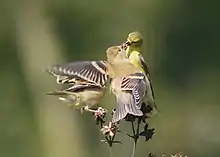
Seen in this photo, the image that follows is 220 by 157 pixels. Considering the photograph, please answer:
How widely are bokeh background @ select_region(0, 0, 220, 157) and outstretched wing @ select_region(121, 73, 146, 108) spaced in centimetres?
296

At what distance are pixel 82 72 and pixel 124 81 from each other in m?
0.08

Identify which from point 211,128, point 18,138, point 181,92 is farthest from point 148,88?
point 181,92

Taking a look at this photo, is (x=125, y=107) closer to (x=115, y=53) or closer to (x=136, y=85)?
(x=136, y=85)

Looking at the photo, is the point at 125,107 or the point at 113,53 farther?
the point at 113,53

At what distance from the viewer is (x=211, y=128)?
5.21 metres

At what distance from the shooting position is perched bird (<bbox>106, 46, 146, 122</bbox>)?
59.2 inches

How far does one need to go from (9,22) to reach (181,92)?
156cm

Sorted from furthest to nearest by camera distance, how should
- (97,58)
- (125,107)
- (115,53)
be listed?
(97,58) → (115,53) → (125,107)

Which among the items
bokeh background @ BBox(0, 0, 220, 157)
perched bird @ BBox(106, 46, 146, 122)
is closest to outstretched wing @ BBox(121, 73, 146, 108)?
perched bird @ BBox(106, 46, 146, 122)

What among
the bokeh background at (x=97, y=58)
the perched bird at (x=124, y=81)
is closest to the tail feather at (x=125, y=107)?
the perched bird at (x=124, y=81)

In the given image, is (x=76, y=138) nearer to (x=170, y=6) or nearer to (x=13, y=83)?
(x=13, y=83)

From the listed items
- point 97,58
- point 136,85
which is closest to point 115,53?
point 136,85

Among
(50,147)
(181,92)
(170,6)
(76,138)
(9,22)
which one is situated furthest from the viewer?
(170,6)

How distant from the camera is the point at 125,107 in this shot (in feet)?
4.90
